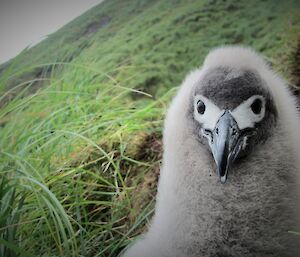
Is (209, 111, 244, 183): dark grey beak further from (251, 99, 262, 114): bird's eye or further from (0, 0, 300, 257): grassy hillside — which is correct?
(0, 0, 300, 257): grassy hillside

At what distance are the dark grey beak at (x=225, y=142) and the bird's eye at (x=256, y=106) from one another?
2.2 inches

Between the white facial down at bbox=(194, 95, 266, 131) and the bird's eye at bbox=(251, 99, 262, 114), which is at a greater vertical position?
the bird's eye at bbox=(251, 99, 262, 114)

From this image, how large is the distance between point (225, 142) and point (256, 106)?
0.11 metres

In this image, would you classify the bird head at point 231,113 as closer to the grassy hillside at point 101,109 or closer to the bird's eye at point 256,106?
the bird's eye at point 256,106

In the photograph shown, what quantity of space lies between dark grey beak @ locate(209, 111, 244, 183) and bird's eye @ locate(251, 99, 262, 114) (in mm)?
55

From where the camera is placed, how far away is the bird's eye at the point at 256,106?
38.0 inches

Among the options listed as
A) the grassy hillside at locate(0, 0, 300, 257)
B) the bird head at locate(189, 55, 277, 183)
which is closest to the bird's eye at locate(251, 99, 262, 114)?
the bird head at locate(189, 55, 277, 183)

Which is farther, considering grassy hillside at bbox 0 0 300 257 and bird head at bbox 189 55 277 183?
grassy hillside at bbox 0 0 300 257

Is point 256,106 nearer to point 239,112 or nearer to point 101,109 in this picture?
point 239,112

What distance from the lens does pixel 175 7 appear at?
156 cm

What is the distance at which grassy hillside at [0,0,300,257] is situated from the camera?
3.85 feet

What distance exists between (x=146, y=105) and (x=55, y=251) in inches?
20.1

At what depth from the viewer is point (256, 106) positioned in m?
0.97

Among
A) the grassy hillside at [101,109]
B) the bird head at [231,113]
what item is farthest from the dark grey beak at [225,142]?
the grassy hillside at [101,109]
